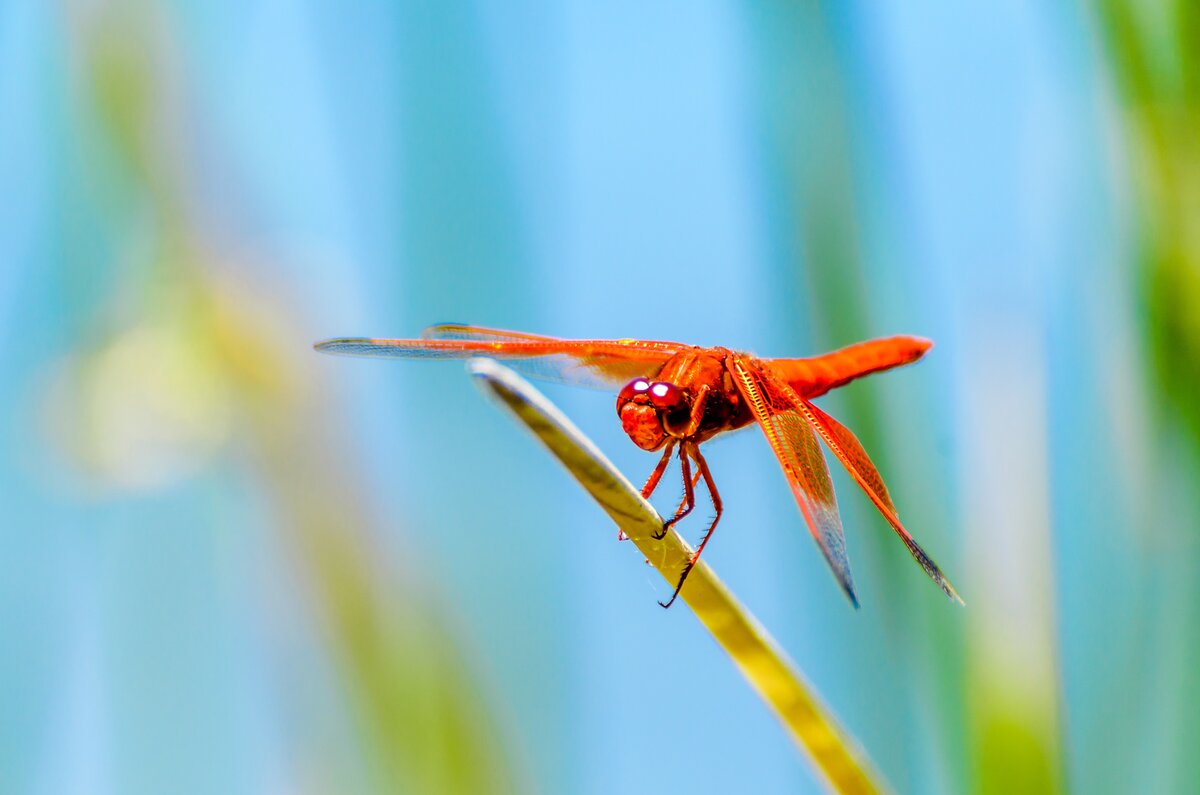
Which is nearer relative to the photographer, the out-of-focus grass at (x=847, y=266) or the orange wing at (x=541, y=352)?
the out-of-focus grass at (x=847, y=266)

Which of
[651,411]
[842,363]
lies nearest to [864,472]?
[651,411]

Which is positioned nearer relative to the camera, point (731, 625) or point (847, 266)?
point (731, 625)

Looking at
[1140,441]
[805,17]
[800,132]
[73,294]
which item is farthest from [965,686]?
[73,294]

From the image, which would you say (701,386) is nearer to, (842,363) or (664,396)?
(664,396)

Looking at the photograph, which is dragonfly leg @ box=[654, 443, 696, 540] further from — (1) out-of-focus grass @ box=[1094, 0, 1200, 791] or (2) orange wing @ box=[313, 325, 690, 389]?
(1) out-of-focus grass @ box=[1094, 0, 1200, 791]

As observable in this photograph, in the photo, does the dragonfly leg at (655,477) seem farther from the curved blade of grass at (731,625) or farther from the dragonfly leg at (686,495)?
the curved blade of grass at (731,625)

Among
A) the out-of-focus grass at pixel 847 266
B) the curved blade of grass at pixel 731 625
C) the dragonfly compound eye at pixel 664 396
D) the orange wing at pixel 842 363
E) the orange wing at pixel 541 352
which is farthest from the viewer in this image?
the orange wing at pixel 842 363

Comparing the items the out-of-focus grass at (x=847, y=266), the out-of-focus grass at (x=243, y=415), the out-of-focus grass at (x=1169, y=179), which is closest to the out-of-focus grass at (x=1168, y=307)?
the out-of-focus grass at (x=1169, y=179)

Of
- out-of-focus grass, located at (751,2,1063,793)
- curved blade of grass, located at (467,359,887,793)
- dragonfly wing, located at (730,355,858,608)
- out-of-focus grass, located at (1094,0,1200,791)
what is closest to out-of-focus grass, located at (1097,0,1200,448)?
out-of-focus grass, located at (1094,0,1200,791)
